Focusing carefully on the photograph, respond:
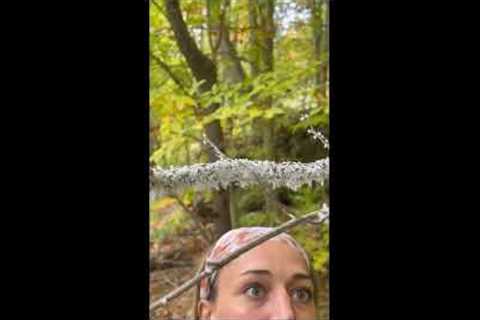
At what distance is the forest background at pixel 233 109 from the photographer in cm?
179

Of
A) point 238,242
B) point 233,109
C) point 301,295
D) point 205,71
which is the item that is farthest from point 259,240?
point 205,71

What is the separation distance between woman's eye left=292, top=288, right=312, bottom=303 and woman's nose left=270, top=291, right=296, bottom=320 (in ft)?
0.08

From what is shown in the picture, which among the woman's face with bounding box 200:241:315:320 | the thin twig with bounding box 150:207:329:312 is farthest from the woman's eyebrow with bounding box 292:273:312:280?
the thin twig with bounding box 150:207:329:312

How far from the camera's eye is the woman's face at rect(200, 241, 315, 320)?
177cm

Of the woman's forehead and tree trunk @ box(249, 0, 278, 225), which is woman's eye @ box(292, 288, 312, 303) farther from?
tree trunk @ box(249, 0, 278, 225)

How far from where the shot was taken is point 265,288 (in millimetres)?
1786

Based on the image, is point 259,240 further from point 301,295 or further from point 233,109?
point 233,109

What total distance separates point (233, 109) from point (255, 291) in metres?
0.49
